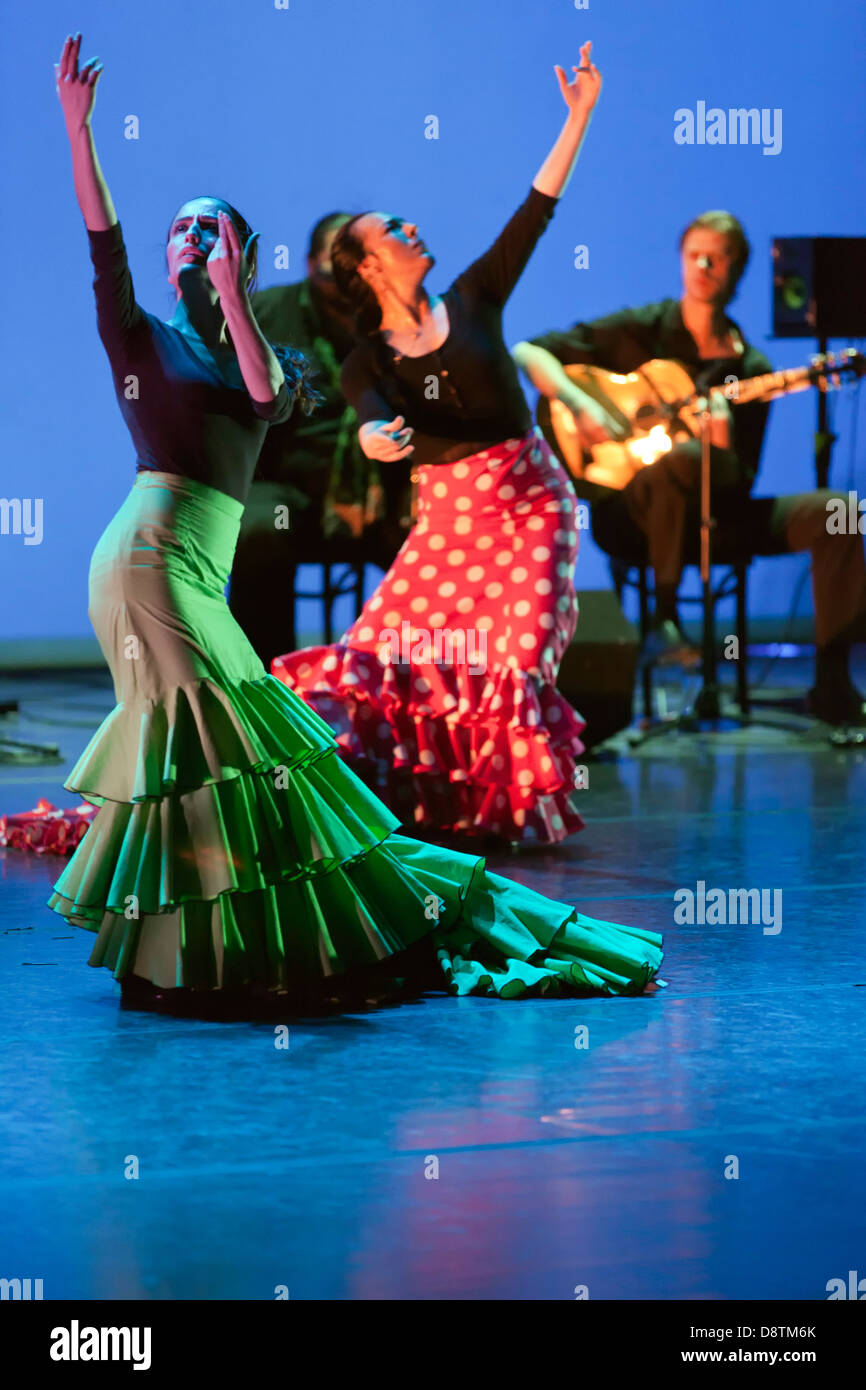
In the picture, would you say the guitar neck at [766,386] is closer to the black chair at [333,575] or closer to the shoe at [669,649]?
the shoe at [669,649]

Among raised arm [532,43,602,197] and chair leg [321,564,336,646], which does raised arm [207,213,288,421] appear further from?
chair leg [321,564,336,646]

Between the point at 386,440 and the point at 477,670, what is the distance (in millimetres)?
642

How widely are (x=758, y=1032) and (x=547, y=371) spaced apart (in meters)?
4.37

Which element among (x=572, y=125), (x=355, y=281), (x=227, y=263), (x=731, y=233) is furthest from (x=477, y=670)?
(x=731, y=233)

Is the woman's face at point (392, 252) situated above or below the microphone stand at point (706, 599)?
above

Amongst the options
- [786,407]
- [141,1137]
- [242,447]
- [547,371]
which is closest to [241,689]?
[242,447]

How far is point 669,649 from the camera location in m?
6.96

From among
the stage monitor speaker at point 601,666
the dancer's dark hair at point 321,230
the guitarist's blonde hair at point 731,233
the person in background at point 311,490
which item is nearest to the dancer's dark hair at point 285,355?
the stage monitor speaker at point 601,666

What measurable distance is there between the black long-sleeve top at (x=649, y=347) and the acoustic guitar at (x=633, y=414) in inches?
1.7

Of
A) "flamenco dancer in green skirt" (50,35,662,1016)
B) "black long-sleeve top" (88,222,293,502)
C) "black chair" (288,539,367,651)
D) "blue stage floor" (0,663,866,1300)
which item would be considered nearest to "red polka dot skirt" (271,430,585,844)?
"blue stage floor" (0,663,866,1300)

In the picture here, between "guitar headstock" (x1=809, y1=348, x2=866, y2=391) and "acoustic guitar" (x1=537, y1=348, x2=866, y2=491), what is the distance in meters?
0.34

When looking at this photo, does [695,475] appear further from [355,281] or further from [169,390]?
[169,390]

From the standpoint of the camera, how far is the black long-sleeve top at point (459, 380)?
4430 millimetres

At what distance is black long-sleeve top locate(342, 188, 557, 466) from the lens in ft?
14.5
